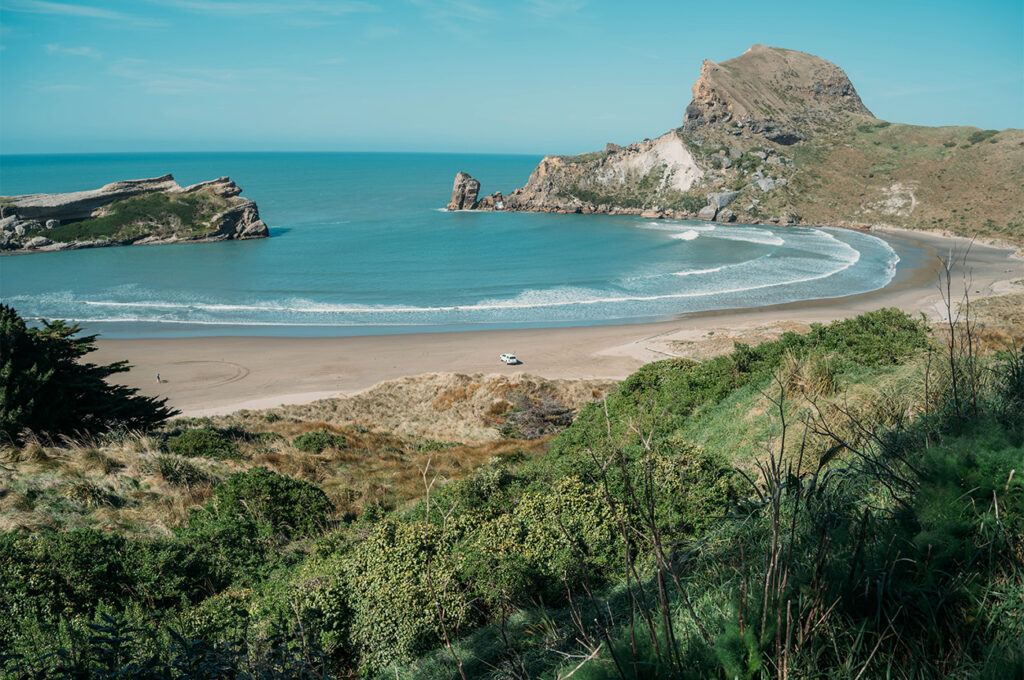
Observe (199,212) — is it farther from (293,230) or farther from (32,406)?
(32,406)

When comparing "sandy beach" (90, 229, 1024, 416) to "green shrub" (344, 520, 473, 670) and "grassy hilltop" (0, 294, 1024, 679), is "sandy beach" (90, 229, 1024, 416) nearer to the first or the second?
"grassy hilltop" (0, 294, 1024, 679)

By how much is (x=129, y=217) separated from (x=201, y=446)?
83.0 metres

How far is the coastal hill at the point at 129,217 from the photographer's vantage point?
2904 inches

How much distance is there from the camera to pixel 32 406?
11.5 meters

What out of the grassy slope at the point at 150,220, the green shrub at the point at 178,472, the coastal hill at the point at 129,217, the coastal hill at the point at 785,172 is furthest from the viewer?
the coastal hill at the point at 785,172

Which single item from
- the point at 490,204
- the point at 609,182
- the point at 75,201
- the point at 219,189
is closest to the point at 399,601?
the point at 75,201

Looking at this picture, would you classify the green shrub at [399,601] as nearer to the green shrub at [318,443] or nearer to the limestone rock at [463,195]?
the green shrub at [318,443]

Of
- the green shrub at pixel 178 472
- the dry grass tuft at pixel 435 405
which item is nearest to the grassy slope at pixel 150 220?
the dry grass tuft at pixel 435 405

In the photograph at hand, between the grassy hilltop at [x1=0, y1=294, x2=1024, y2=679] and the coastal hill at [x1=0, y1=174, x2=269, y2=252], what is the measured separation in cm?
7685

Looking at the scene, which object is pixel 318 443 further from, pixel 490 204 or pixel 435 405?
pixel 490 204

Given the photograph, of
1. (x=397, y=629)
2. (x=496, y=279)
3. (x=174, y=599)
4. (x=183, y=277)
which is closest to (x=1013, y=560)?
(x=397, y=629)

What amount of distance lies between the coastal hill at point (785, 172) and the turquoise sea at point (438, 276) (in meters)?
9.50

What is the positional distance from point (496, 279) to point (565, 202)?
5930 cm

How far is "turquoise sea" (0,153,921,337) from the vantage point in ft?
139
